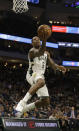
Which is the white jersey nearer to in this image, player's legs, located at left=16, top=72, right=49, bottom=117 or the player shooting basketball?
the player shooting basketball

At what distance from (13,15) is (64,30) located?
718 cm

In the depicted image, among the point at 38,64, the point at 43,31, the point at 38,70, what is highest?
the point at 43,31

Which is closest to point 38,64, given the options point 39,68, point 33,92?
point 39,68

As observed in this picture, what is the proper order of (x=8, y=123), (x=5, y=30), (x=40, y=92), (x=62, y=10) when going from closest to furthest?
(x=8, y=123)
(x=40, y=92)
(x=5, y=30)
(x=62, y=10)

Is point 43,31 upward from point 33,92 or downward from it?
upward

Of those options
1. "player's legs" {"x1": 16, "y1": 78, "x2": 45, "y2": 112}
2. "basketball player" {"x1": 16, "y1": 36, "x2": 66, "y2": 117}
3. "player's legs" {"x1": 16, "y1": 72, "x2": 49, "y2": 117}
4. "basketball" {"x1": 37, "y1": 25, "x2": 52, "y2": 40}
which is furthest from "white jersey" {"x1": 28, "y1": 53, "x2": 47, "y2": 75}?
"basketball" {"x1": 37, "y1": 25, "x2": 52, "y2": 40}

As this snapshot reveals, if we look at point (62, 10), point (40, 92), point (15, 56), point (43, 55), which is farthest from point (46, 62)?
point (62, 10)

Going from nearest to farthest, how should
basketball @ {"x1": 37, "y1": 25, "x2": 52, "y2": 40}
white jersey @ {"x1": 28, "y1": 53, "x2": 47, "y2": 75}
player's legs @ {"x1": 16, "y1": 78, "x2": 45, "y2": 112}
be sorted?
player's legs @ {"x1": 16, "y1": 78, "x2": 45, "y2": 112}
basketball @ {"x1": 37, "y1": 25, "x2": 52, "y2": 40}
white jersey @ {"x1": 28, "y1": 53, "x2": 47, "y2": 75}

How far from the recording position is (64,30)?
29.9 meters

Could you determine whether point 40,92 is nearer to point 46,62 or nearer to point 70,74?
point 46,62

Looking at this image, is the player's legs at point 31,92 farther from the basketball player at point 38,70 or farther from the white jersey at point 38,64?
the white jersey at point 38,64

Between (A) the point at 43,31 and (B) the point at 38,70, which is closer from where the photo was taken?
(A) the point at 43,31

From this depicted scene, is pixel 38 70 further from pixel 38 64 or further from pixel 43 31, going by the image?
pixel 43 31

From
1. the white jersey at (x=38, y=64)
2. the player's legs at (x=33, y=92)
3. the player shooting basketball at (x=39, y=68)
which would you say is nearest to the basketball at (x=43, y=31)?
the player shooting basketball at (x=39, y=68)
